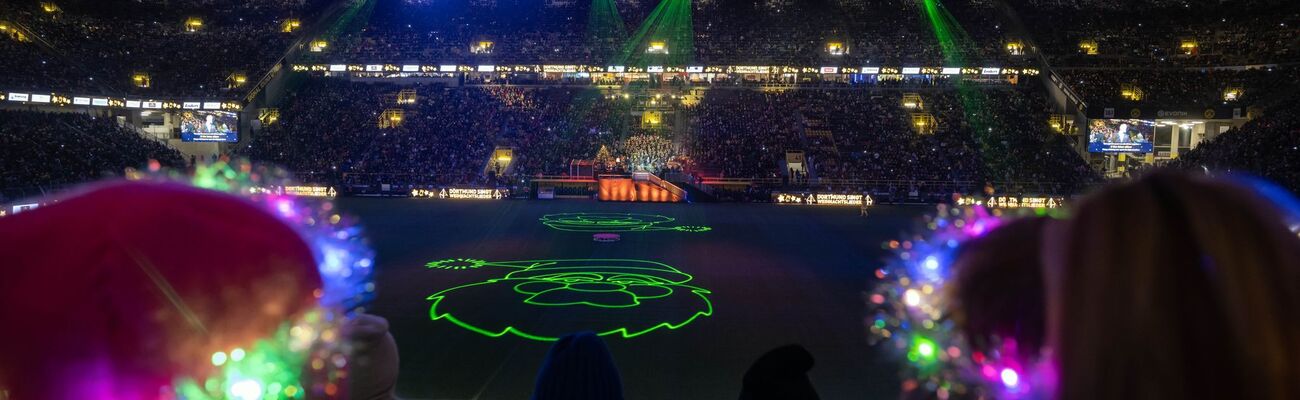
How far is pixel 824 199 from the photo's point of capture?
1563 inches

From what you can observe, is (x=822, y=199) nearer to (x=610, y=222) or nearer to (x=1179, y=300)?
(x=610, y=222)

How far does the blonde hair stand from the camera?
1161 millimetres

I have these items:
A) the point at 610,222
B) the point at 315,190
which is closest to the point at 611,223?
the point at 610,222

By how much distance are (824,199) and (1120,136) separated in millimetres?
22561

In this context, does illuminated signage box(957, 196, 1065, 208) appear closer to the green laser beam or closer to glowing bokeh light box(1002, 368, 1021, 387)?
the green laser beam

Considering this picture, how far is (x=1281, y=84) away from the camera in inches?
1836

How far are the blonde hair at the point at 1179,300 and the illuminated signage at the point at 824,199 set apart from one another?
1530 inches

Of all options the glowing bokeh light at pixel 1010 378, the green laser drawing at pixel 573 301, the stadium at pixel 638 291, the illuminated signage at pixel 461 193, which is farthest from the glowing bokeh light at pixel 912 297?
the illuminated signage at pixel 461 193

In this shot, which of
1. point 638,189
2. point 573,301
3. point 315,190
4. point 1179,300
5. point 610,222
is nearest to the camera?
point 1179,300

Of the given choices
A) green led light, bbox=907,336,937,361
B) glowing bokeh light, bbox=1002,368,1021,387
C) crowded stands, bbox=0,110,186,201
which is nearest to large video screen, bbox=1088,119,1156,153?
green led light, bbox=907,336,937,361

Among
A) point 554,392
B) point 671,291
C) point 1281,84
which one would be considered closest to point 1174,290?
point 554,392

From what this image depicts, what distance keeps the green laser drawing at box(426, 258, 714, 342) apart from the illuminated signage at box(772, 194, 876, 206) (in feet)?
72.1

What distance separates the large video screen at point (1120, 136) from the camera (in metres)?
46.3

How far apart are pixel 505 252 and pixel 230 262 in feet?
66.8
